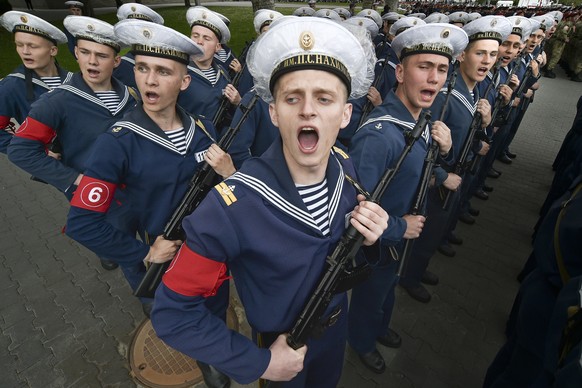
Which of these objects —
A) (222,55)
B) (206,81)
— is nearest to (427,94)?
(206,81)

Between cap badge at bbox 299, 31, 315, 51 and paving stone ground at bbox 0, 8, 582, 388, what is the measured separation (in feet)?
10.1

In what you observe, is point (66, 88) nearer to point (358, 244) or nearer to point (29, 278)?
point (29, 278)

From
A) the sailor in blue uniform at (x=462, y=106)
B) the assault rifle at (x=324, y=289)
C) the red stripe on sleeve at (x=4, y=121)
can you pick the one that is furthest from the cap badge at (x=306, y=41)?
the red stripe on sleeve at (x=4, y=121)

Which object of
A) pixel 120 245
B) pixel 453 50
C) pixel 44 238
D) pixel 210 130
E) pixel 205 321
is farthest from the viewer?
pixel 44 238

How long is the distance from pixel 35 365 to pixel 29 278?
1.47m

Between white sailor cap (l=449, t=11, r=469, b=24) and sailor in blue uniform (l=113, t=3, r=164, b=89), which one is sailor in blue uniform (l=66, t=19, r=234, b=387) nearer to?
sailor in blue uniform (l=113, t=3, r=164, b=89)

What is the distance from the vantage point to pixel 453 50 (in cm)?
302

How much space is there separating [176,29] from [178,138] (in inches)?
876

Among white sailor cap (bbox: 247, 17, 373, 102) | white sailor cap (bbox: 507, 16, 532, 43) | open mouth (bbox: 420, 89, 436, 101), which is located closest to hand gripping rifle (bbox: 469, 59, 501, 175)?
white sailor cap (bbox: 507, 16, 532, 43)

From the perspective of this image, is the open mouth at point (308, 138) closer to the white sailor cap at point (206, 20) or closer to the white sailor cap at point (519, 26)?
the white sailor cap at point (206, 20)

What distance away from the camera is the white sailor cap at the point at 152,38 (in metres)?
2.43

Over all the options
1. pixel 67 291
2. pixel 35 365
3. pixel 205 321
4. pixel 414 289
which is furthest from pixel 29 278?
pixel 414 289

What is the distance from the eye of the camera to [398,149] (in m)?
2.56

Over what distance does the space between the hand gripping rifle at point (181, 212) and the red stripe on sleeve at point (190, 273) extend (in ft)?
3.40
